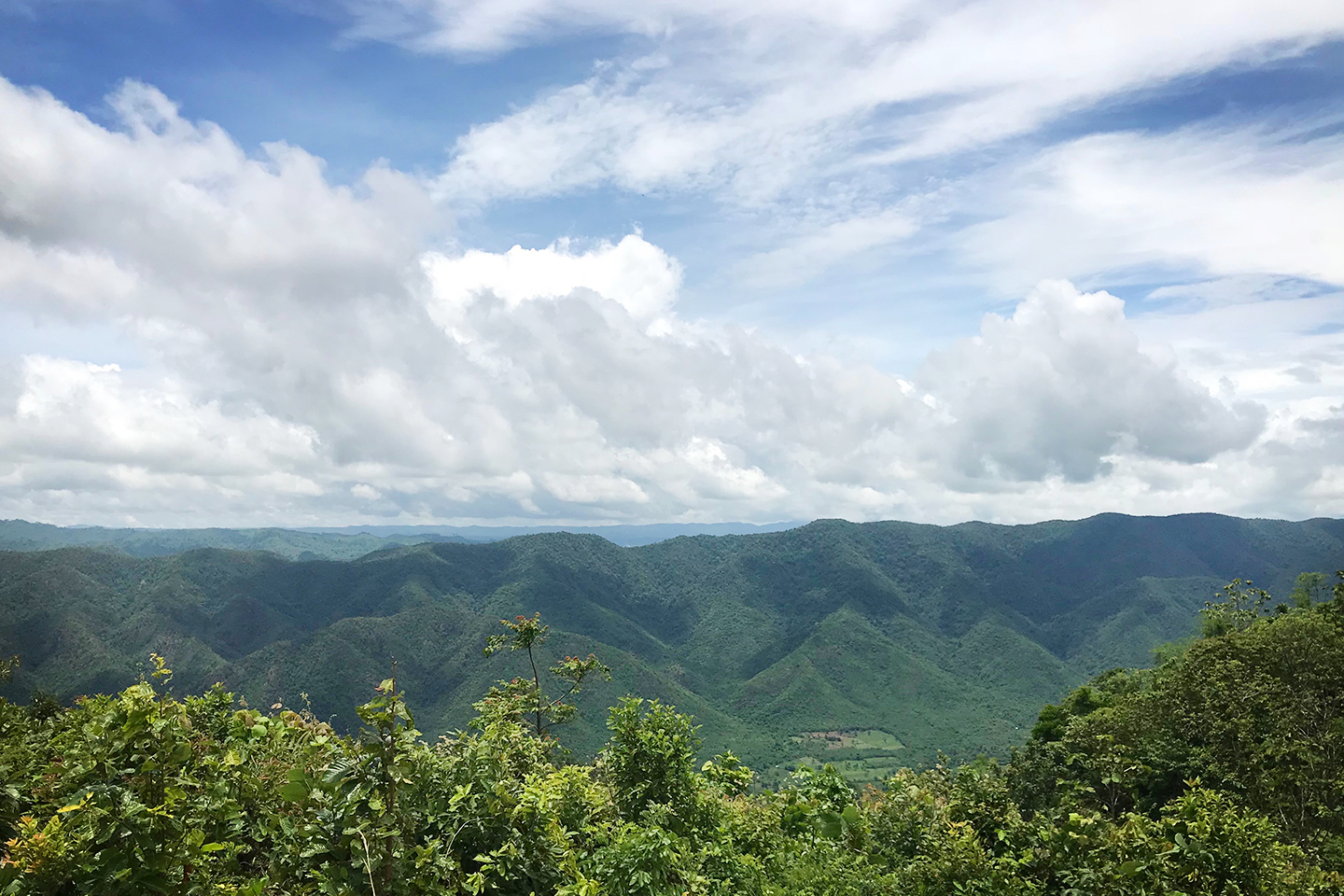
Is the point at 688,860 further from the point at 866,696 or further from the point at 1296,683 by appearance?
the point at 866,696

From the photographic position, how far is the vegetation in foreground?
4.39 metres

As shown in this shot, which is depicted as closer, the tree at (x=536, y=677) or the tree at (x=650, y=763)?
the tree at (x=650, y=763)

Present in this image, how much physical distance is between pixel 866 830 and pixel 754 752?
154m

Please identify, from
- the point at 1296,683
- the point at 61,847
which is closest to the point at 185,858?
the point at 61,847

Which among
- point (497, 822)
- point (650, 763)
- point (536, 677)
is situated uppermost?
point (497, 822)

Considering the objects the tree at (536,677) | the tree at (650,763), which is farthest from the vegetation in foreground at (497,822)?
the tree at (536,677)

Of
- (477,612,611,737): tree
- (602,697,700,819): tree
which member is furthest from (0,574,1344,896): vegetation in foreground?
(477,612,611,737): tree

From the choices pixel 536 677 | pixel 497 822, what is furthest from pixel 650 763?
pixel 536 677

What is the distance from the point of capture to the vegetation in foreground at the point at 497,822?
14.4ft

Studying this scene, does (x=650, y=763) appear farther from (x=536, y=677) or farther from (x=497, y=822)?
(x=536, y=677)

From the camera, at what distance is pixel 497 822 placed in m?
6.04

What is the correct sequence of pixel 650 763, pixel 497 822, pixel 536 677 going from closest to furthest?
1. pixel 497 822
2. pixel 650 763
3. pixel 536 677

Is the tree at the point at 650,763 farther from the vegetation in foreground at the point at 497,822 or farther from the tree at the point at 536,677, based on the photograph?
the tree at the point at 536,677

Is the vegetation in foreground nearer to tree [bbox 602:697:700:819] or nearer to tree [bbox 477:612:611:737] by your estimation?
tree [bbox 602:697:700:819]
